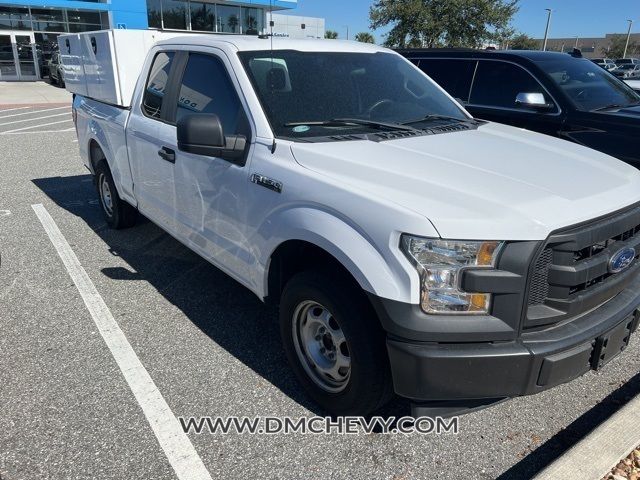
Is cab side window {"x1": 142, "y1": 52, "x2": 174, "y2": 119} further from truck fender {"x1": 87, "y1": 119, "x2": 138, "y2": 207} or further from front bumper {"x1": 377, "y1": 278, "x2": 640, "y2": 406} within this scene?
front bumper {"x1": 377, "y1": 278, "x2": 640, "y2": 406}

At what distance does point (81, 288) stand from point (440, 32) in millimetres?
27938

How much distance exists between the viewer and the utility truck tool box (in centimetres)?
481

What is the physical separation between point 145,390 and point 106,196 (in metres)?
3.24

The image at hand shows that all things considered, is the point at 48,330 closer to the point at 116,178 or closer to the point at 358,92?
the point at 116,178

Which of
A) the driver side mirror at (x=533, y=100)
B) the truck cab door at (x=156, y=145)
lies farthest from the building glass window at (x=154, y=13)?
the driver side mirror at (x=533, y=100)

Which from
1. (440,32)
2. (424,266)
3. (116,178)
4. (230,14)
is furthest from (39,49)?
(424,266)

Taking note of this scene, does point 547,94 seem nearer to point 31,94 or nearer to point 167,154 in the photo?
point 167,154

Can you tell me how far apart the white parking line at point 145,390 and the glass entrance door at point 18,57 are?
2692 centimetres

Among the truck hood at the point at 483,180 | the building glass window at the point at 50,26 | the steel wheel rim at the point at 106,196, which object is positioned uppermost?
the building glass window at the point at 50,26

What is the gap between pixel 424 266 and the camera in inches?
85.8

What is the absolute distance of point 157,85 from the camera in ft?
13.7

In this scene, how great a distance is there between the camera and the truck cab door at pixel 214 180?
10.4 ft

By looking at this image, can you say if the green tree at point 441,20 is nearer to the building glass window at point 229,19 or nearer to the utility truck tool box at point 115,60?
the building glass window at point 229,19

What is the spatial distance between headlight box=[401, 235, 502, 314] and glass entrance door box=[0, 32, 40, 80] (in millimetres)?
30032
